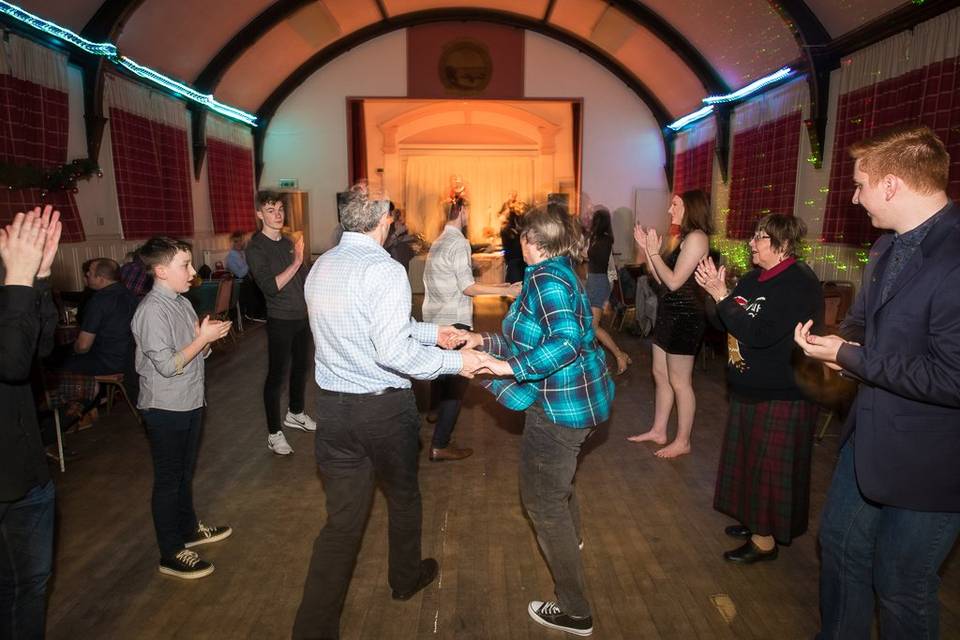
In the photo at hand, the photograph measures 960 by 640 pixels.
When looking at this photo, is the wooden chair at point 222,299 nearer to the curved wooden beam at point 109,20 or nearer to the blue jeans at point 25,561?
the curved wooden beam at point 109,20

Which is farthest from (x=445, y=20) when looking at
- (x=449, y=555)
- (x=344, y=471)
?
(x=344, y=471)

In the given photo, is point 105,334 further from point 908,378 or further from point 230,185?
point 230,185

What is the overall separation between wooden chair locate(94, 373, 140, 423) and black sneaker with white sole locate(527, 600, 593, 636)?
3194 millimetres

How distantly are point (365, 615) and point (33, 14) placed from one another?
6581mm

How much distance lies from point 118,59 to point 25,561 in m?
7.22

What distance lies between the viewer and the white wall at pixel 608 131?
1204cm

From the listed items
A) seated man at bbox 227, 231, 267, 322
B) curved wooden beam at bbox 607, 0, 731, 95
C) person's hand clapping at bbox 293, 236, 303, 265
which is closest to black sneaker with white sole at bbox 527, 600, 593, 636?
person's hand clapping at bbox 293, 236, 303, 265

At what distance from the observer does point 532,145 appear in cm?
1656

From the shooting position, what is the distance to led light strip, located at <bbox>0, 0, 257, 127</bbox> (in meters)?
5.79

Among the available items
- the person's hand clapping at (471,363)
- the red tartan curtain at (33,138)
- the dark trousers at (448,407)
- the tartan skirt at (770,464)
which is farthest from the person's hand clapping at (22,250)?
the red tartan curtain at (33,138)

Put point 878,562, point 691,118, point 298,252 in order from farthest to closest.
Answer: point 691,118
point 298,252
point 878,562

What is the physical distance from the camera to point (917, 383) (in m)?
1.54

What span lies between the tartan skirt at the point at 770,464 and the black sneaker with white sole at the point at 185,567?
7.85 ft

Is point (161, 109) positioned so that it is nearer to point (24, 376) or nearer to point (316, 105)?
point (316, 105)
